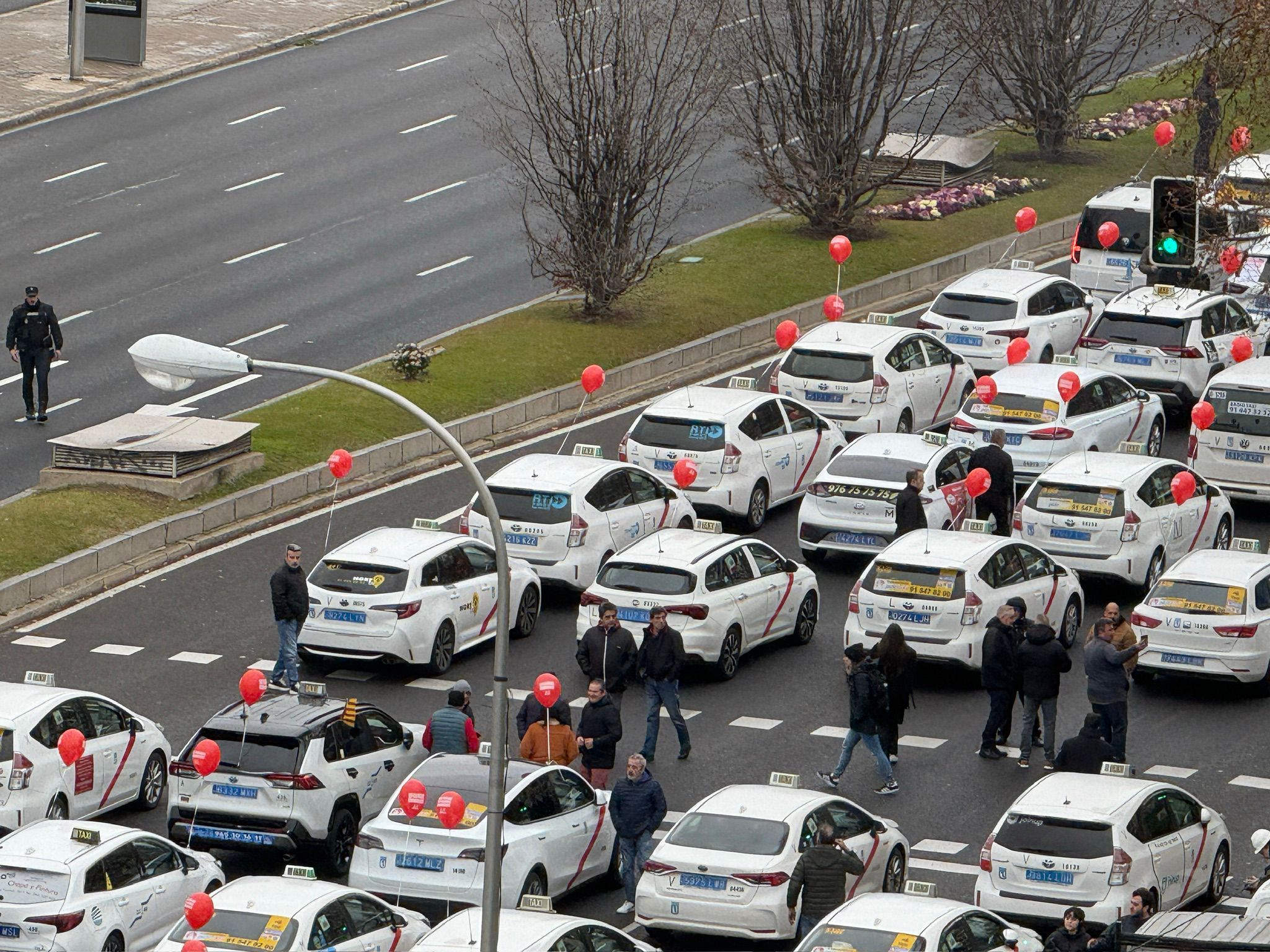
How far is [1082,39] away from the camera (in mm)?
46562

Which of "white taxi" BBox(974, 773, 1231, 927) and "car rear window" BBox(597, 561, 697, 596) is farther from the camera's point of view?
"car rear window" BBox(597, 561, 697, 596)

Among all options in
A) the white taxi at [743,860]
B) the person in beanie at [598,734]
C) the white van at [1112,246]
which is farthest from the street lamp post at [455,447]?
the white van at [1112,246]

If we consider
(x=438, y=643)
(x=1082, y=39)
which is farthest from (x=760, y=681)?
(x=1082, y=39)

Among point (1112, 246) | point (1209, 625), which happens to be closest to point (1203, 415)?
point (1209, 625)

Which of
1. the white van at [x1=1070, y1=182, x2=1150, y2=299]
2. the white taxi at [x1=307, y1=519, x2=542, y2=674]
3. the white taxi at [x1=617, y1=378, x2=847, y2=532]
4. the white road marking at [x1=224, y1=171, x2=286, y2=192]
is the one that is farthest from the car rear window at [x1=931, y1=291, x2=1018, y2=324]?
the white road marking at [x1=224, y1=171, x2=286, y2=192]

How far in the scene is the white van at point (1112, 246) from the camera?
38312mm

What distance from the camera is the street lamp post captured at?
14.8 metres

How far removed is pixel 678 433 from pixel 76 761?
10444 mm

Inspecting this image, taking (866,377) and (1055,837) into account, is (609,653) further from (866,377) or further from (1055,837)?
(866,377)

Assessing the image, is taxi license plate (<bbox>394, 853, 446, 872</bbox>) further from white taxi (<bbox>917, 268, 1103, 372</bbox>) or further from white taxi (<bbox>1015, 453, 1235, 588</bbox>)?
white taxi (<bbox>917, 268, 1103, 372</bbox>)

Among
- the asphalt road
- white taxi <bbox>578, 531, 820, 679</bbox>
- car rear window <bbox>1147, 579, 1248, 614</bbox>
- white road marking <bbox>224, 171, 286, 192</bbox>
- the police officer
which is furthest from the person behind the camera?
white road marking <bbox>224, 171, 286, 192</bbox>

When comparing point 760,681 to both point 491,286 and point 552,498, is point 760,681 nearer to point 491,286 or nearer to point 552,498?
point 552,498

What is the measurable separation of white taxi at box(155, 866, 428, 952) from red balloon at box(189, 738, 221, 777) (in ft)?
6.79

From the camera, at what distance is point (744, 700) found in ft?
81.6
